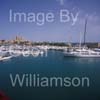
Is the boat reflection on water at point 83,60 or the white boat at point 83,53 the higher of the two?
the white boat at point 83,53

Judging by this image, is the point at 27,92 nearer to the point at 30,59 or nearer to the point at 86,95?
the point at 30,59

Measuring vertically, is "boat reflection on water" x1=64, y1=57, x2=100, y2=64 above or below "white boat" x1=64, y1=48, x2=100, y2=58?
below

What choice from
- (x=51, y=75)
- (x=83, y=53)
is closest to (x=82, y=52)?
(x=83, y=53)

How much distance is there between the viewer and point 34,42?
9.25ft

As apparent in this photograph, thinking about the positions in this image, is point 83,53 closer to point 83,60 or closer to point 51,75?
point 83,60

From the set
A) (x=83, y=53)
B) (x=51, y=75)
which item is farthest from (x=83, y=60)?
(x=51, y=75)

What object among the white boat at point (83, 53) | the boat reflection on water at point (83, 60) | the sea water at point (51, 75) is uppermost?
the white boat at point (83, 53)

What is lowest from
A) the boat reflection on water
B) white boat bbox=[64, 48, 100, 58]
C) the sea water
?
the sea water

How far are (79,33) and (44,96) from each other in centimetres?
65

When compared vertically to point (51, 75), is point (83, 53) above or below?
above

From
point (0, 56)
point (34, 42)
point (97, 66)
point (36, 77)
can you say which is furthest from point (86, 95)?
point (0, 56)

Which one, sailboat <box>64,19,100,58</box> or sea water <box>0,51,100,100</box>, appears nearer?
sea water <box>0,51,100,100</box>

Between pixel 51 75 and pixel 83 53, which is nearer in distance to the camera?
pixel 51 75

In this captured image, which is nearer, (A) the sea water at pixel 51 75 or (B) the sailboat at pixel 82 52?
(A) the sea water at pixel 51 75
